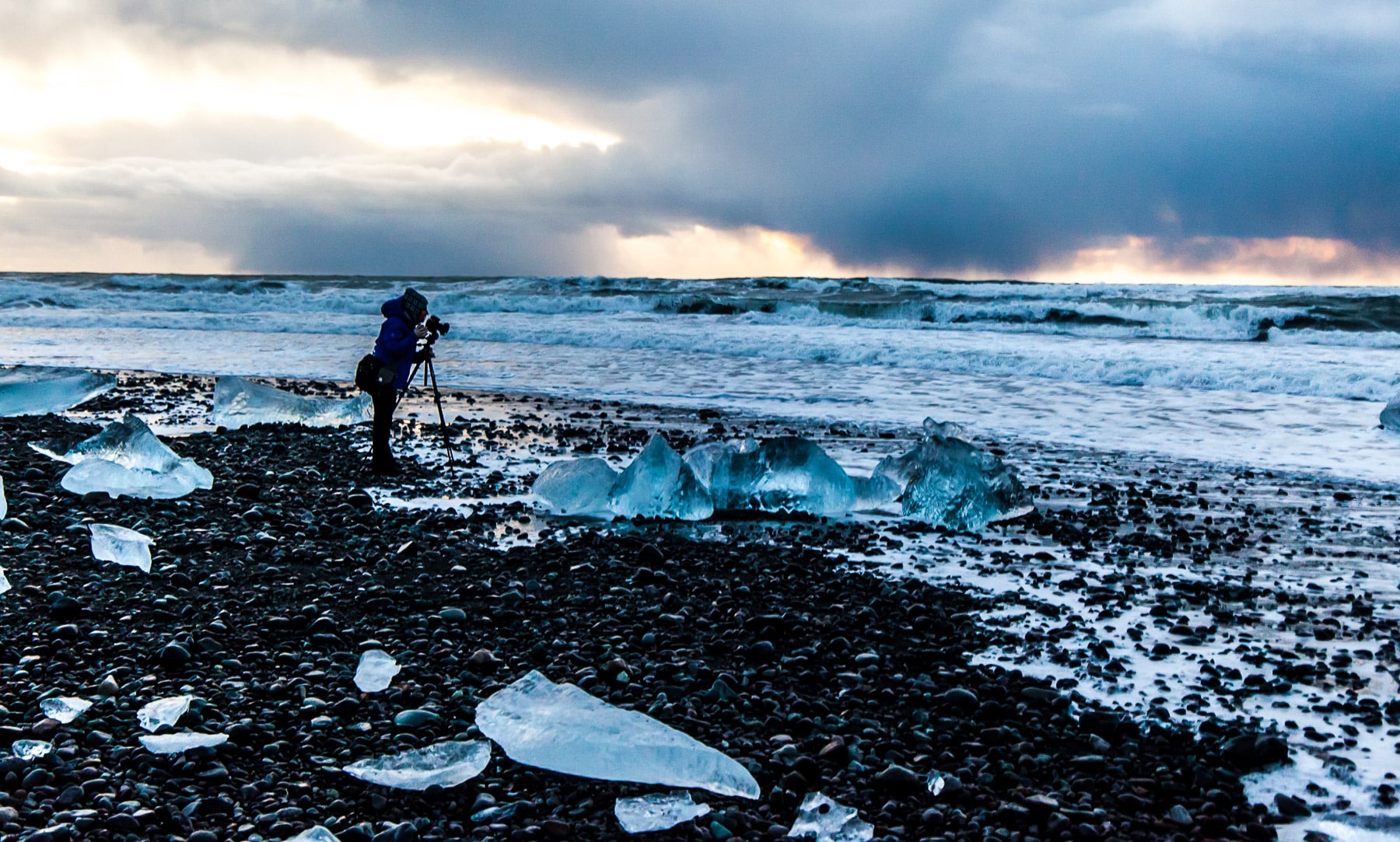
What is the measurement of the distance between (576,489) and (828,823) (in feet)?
13.8

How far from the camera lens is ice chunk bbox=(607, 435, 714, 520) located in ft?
22.7

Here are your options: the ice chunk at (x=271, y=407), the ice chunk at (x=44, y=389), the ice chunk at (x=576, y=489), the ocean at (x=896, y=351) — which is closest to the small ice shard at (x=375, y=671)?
the ice chunk at (x=576, y=489)

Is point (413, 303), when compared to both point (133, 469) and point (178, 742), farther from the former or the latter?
point (178, 742)

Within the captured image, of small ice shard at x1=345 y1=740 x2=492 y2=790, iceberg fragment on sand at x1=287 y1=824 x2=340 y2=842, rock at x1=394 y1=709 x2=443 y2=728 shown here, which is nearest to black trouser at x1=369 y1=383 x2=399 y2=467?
rock at x1=394 y1=709 x2=443 y2=728

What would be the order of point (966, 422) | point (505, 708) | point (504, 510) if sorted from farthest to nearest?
point (966, 422) < point (504, 510) < point (505, 708)

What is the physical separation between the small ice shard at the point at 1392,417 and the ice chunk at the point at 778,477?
22.7 ft

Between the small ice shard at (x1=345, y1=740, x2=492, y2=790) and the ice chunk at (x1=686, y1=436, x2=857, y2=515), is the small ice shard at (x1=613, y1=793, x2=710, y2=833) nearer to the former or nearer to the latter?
the small ice shard at (x1=345, y1=740, x2=492, y2=790)

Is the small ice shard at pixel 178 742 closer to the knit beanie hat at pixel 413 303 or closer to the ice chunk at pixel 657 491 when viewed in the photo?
the ice chunk at pixel 657 491

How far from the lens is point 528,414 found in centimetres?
1170

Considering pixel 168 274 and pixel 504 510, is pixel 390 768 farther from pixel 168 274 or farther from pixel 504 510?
pixel 168 274

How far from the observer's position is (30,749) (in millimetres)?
3332

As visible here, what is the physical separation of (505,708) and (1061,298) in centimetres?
3119

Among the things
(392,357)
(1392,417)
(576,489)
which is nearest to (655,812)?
(576,489)

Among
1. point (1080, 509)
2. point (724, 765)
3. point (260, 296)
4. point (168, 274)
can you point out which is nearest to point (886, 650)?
point (724, 765)
